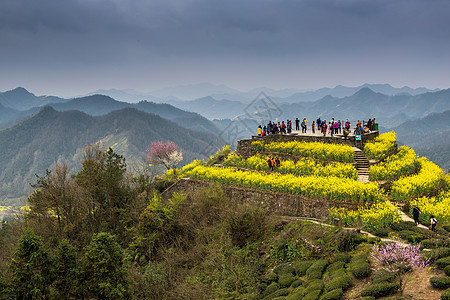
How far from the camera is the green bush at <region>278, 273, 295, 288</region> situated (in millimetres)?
14781

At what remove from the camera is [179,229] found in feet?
77.2

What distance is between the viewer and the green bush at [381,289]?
10.6m

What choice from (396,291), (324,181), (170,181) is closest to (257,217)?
(324,181)

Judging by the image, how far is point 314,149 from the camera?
1060 inches

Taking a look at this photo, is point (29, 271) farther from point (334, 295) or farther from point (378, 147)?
point (378, 147)

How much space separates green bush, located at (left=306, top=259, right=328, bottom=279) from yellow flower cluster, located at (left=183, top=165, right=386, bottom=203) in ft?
19.3

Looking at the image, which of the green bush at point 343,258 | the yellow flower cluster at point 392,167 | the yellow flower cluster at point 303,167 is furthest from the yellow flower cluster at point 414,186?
the green bush at point 343,258

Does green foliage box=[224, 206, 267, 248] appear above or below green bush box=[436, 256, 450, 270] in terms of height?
below

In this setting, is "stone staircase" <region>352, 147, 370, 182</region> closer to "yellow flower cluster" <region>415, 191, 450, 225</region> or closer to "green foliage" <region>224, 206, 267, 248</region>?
"yellow flower cluster" <region>415, 191, 450, 225</region>

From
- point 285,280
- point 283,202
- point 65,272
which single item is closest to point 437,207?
point 283,202

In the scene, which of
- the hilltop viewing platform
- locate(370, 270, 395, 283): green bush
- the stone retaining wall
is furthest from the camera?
the hilltop viewing platform

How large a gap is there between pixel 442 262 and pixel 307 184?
1065 centimetres

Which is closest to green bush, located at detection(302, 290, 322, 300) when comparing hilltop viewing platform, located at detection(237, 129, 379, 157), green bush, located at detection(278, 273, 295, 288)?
green bush, located at detection(278, 273, 295, 288)

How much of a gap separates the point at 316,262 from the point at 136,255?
42.5 ft
